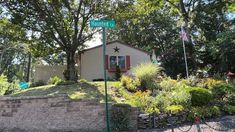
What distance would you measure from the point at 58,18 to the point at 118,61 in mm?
6206

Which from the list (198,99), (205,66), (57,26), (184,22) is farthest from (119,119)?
(205,66)

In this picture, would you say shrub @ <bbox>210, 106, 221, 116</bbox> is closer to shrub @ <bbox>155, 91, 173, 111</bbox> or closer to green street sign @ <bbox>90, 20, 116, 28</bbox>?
shrub @ <bbox>155, 91, 173, 111</bbox>

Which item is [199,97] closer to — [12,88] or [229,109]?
[229,109]

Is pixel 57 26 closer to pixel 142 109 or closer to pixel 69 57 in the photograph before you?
pixel 69 57

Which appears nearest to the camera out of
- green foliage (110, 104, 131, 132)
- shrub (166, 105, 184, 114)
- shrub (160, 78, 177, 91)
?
green foliage (110, 104, 131, 132)

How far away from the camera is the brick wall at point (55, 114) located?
838cm

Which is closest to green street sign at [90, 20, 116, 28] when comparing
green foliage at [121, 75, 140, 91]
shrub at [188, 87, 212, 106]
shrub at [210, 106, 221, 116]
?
shrub at [188, 87, 212, 106]

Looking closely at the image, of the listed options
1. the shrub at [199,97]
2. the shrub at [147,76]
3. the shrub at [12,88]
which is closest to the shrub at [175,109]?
the shrub at [199,97]

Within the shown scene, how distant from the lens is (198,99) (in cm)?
996

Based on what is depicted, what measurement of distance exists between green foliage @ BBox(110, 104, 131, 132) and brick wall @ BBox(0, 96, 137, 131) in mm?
204

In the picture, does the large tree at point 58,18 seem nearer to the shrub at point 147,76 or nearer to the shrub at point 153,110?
the shrub at point 147,76

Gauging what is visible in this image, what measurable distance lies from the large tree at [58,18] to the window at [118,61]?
344cm

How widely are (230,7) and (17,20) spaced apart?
1599 cm

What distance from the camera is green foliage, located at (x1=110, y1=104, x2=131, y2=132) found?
820 centimetres
